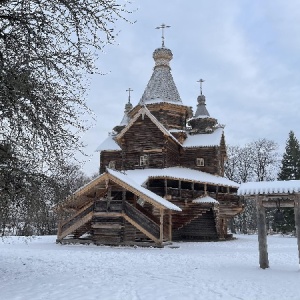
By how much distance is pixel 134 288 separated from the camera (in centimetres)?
853

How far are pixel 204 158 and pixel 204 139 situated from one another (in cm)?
166

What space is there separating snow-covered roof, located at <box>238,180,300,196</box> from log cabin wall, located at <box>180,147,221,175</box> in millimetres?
18005

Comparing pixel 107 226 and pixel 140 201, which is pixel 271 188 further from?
pixel 140 201

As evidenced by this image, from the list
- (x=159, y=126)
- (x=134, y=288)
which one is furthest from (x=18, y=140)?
(x=159, y=126)

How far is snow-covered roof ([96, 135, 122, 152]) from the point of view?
32.5 meters

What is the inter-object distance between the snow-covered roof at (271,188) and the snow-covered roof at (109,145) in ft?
68.0

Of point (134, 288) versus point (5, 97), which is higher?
point (5, 97)

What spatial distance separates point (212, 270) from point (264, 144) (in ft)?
130

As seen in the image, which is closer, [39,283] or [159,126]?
[39,283]

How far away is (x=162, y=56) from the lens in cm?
3481

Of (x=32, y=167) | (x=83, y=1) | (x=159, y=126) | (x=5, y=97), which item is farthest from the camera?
(x=159, y=126)

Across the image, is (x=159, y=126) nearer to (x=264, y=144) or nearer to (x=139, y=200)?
(x=139, y=200)

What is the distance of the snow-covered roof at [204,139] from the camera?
100ft

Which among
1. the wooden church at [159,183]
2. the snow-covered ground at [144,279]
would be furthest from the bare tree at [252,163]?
the snow-covered ground at [144,279]
